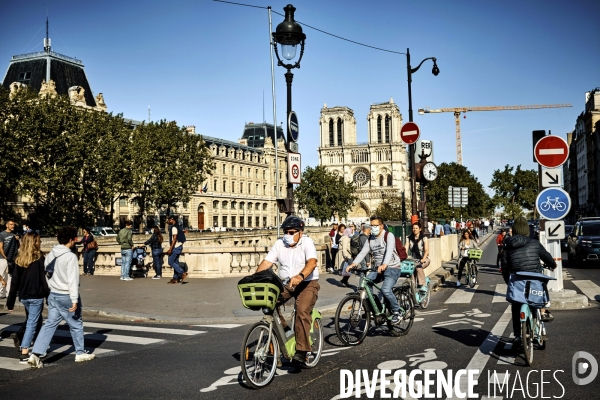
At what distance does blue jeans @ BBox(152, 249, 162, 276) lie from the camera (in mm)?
18500

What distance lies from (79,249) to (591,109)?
7780cm

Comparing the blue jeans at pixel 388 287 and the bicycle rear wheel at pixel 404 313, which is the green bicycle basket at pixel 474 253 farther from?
the blue jeans at pixel 388 287

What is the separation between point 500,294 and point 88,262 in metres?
13.4

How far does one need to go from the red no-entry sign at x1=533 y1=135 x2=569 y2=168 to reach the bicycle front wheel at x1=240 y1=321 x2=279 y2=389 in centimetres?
763

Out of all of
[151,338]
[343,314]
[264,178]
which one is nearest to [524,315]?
[343,314]

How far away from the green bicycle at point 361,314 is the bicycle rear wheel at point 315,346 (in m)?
0.91

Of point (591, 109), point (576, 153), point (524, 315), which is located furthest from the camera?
point (576, 153)

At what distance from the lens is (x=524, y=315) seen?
22.5 ft

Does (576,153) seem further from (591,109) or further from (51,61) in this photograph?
(51,61)

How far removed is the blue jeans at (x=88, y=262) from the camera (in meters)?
20.1

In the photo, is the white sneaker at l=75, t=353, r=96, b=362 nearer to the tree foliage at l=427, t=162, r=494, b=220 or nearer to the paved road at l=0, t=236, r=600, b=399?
the paved road at l=0, t=236, r=600, b=399

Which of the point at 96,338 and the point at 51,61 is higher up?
the point at 51,61

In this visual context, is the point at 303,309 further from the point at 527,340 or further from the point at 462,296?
the point at 462,296

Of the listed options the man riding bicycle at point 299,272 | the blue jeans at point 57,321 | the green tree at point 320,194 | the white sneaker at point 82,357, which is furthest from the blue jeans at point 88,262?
the green tree at point 320,194
